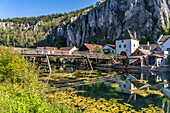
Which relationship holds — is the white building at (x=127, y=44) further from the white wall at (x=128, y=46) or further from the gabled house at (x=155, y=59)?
the gabled house at (x=155, y=59)

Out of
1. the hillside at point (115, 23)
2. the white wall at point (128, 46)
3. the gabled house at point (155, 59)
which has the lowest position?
the gabled house at point (155, 59)

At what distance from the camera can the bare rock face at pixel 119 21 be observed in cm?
8581

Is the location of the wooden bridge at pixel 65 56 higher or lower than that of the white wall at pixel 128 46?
lower

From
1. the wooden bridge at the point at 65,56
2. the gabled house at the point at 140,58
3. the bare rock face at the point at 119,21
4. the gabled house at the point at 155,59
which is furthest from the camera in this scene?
the bare rock face at the point at 119,21

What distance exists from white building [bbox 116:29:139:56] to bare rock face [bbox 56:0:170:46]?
25.5 metres

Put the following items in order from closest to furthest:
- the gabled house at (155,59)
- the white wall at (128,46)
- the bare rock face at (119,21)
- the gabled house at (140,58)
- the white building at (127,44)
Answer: the gabled house at (155,59) → the gabled house at (140,58) → the white wall at (128,46) → the white building at (127,44) → the bare rock face at (119,21)

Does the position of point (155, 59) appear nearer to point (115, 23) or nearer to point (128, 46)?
point (128, 46)

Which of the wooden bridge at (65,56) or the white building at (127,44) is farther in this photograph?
the white building at (127,44)

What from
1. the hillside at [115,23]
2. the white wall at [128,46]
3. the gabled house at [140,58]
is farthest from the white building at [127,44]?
the hillside at [115,23]

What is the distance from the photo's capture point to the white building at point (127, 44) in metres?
61.8

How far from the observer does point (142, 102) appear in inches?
512

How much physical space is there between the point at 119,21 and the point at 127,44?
50.2m

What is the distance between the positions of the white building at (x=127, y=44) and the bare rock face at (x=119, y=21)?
1005 inches

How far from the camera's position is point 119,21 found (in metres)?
106
